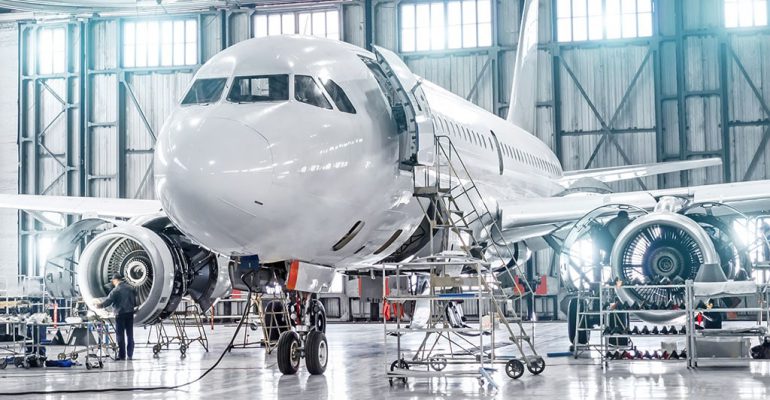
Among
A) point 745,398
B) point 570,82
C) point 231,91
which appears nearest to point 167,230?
point 231,91

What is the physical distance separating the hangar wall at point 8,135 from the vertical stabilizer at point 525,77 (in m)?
17.9

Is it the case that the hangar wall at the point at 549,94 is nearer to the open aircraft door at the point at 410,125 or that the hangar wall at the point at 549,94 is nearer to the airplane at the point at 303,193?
the airplane at the point at 303,193

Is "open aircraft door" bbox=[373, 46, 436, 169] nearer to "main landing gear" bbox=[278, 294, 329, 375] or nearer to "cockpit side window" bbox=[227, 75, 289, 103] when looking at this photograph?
"cockpit side window" bbox=[227, 75, 289, 103]

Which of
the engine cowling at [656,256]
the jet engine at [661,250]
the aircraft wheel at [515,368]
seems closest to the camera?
the aircraft wheel at [515,368]

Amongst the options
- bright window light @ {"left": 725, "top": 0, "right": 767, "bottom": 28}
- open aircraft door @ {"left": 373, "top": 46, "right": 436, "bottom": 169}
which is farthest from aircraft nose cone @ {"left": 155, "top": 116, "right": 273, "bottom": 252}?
bright window light @ {"left": 725, "top": 0, "right": 767, "bottom": 28}

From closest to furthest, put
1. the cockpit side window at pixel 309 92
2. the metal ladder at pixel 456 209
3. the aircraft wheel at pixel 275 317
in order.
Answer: the cockpit side window at pixel 309 92
the metal ladder at pixel 456 209
the aircraft wheel at pixel 275 317

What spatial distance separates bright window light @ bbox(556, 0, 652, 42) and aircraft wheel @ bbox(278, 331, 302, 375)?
2037 cm

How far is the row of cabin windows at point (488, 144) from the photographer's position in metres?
13.5

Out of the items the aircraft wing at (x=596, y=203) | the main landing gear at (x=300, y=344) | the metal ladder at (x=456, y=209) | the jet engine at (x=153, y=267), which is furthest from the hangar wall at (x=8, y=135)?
the main landing gear at (x=300, y=344)

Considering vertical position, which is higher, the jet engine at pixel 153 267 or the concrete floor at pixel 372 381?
the jet engine at pixel 153 267

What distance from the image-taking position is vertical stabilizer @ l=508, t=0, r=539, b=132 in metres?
24.6

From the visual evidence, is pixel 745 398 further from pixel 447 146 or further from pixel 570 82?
pixel 570 82

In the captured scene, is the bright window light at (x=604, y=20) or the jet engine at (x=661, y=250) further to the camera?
the bright window light at (x=604, y=20)

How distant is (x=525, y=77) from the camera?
2516 centimetres
